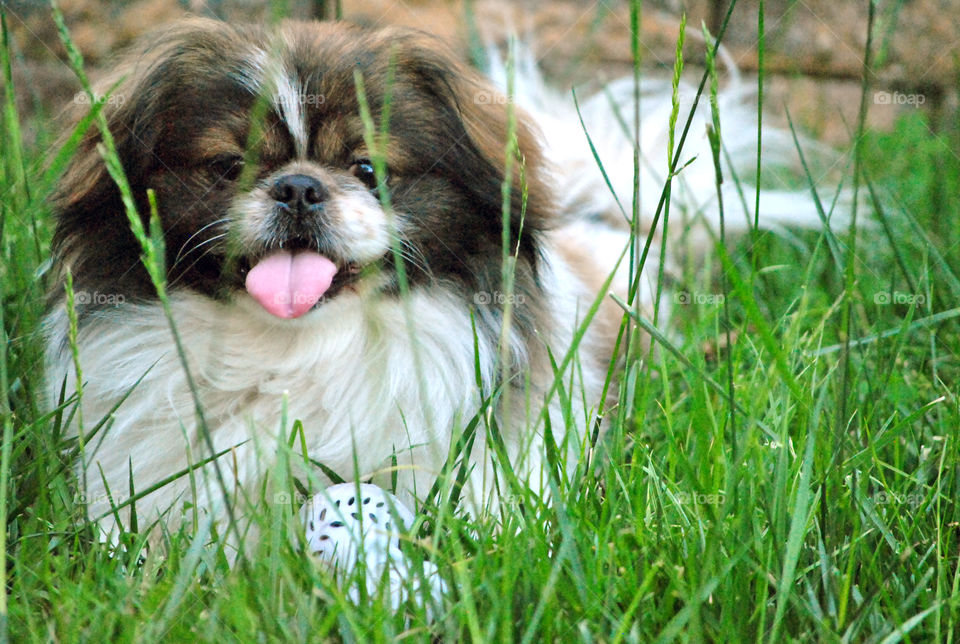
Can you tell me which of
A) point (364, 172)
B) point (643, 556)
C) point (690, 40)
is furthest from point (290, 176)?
point (690, 40)

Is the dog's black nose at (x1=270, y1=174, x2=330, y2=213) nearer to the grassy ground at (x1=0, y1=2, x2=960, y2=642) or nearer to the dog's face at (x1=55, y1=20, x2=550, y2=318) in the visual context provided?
the dog's face at (x1=55, y1=20, x2=550, y2=318)

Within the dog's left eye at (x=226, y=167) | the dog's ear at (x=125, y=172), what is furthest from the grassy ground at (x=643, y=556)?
the dog's left eye at (x=226, y=167)

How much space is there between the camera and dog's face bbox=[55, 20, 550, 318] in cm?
204

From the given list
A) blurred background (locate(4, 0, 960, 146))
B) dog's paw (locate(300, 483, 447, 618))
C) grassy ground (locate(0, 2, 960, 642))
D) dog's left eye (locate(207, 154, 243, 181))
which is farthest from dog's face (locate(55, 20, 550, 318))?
blurred background (locate(4, 0, 960, 146))

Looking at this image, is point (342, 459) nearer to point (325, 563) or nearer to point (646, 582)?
point (325, 563)

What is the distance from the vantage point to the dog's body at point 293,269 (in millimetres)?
2051

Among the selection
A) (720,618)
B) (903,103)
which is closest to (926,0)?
(903,103)

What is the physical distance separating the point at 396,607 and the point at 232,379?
0.82 metres

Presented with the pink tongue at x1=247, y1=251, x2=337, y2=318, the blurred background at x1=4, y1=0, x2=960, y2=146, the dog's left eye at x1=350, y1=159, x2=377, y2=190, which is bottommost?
the pink tongue at x1=247, y1=251, x2=337, y2=318

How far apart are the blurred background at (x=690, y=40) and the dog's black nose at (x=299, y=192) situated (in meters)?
2.56

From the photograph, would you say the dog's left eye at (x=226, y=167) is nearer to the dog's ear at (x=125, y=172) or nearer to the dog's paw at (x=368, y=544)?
the dog's ear at (x=125, y=172)

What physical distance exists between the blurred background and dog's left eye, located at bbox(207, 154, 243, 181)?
249cm

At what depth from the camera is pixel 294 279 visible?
2062mm

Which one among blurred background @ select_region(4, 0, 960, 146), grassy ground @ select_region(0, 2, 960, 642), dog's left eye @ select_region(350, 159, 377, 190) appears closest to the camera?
grassy ground @ select_region(0, 2, 960, 642)
